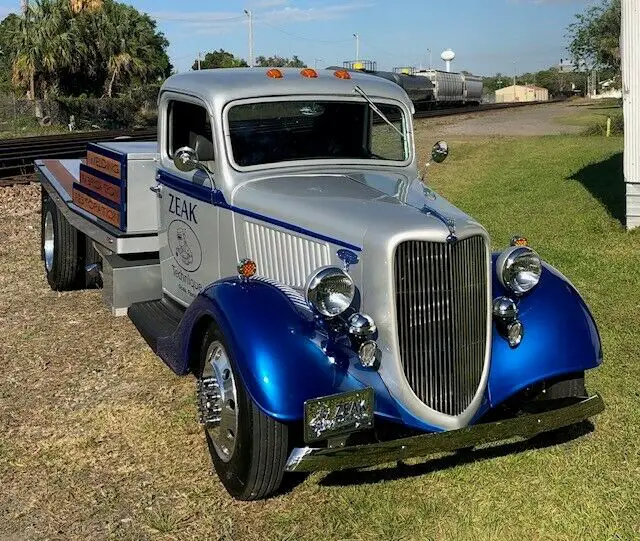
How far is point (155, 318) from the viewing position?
5320mm

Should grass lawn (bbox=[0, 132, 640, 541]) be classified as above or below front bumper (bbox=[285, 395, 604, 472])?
below

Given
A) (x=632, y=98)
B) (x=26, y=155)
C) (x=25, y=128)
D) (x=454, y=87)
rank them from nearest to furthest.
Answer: (x=632, y=98) → (x=26, y=155) → (x=25, y=128) → (x=454, y=87)

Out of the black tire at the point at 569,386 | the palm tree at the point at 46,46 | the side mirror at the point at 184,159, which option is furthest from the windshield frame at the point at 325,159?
the palm tree at the point at 46,46

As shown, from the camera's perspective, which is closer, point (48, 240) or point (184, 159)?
point (184, 159)

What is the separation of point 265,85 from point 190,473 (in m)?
2.34

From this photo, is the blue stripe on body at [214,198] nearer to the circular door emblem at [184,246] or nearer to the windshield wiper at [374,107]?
the circular door emblem at [184,246]

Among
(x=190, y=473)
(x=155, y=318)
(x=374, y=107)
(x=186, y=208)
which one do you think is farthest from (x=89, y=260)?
(x=190, y=473)

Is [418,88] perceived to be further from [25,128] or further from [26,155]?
[26,155]

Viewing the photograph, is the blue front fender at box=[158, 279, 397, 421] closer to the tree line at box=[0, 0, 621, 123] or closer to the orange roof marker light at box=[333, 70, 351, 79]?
the orange roof marker light at box=[333, 70, 351, 79]

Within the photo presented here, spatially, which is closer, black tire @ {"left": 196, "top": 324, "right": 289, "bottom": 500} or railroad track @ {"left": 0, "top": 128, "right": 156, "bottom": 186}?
black tire @ {"left": 196, "top": 324, "right": 289, "bottom": 500}

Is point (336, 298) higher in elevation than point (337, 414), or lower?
higher

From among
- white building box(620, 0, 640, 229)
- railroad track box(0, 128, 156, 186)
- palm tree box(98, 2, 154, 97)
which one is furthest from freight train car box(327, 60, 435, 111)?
white building box(620, 0, 640, 229)

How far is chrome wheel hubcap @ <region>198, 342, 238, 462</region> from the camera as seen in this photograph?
3777 millimetres

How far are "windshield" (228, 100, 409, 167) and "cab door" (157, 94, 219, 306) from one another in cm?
22
